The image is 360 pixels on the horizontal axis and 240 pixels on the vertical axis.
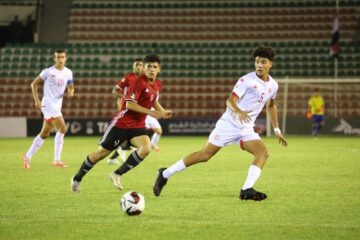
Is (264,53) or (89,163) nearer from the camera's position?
(264,53)

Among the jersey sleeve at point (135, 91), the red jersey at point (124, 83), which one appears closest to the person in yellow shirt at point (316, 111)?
Answer: the red jersey at point (124, 83)

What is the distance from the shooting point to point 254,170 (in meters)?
8.56

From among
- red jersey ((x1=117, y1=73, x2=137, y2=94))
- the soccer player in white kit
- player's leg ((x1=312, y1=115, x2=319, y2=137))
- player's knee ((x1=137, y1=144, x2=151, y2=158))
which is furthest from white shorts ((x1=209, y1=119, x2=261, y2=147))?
player's leg ((x1=312, y1=115, x2=319, y2=137))

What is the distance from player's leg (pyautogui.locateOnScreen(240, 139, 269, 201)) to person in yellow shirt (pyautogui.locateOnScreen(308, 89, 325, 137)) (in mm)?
18008

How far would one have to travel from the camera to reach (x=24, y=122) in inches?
1069

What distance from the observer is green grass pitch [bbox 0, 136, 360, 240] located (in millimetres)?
6402

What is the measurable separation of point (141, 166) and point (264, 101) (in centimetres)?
566

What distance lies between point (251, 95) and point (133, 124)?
5.54 feet

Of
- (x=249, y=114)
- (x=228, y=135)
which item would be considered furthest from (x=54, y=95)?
(x=249, y=114)

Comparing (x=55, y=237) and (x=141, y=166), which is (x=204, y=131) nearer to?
(x=141, y=166)

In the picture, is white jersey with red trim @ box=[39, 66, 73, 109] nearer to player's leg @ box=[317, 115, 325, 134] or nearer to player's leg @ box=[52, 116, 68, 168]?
player's leg @ box=[52, 116, 68, 168]

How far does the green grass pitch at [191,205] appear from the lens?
640cm

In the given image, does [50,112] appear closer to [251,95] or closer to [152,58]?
[152,58]

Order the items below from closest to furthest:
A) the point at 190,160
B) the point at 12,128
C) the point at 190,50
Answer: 1. the point at 190,160
2. the point at 12,128
3. the point at 190,50
